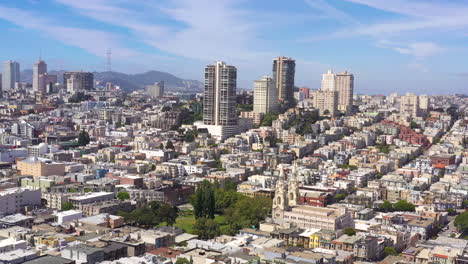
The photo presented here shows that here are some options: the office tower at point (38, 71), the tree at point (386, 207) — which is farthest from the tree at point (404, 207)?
the office tower at point (38, 71)

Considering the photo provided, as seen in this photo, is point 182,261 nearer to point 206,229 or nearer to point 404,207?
point 206,229

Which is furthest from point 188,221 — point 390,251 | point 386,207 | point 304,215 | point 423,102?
point 423,102

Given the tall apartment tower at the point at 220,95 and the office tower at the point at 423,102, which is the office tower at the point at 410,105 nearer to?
the office tower at the point at 423,102

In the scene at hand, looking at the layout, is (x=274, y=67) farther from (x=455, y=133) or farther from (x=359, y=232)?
(x=359, y=232)

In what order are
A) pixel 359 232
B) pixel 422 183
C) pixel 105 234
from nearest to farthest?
pixel 105 234
pixel 359 232
pixel 422 183

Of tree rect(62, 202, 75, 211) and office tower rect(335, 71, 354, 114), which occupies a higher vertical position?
office tower rect(335, 71, 354, 114)

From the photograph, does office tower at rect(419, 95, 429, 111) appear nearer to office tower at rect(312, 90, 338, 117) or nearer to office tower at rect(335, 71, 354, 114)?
office tower at rect(335, 71, 354, 114)

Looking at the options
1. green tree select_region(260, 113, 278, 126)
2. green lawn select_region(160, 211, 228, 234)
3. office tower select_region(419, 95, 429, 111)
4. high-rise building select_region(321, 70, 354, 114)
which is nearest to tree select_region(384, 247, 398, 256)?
green lawn select_region(160, 211, 228, 234)

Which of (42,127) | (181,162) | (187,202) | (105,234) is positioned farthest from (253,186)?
(42,127)
